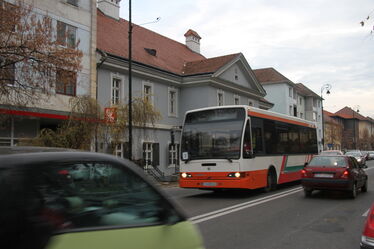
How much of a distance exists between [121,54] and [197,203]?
1633 centimetres

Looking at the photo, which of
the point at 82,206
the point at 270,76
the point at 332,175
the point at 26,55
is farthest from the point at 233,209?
the point at 270,76

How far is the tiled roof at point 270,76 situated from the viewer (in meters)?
62.3

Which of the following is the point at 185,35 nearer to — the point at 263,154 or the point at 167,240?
the point at 263,154

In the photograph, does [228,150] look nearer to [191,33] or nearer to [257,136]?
[257,136]

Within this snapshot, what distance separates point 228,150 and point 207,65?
2061 centimetres

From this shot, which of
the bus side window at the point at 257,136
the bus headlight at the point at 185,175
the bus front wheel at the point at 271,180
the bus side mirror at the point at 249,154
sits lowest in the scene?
the bus front wheel at the point at 271,180

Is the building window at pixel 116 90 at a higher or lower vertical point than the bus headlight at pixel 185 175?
higher

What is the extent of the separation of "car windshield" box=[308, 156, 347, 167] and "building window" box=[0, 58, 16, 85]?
408 inches

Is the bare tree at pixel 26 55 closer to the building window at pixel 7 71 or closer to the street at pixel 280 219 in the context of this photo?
the building window at pixel 7 71

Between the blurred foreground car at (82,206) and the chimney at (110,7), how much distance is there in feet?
103

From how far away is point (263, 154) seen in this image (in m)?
14.5

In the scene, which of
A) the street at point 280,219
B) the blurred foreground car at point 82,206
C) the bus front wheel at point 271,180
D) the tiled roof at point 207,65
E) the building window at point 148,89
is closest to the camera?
the blurred foreground car at point 82,206

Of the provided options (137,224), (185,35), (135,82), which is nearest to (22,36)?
(137,224)

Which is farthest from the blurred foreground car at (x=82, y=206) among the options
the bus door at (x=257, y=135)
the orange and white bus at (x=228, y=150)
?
the bus door at (x=257, y=135)
